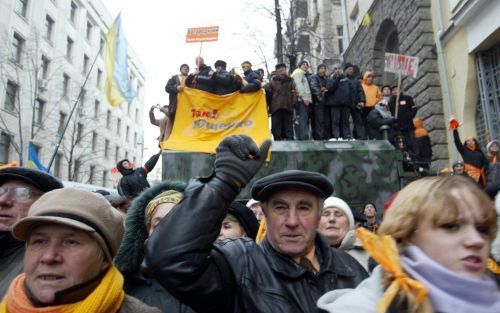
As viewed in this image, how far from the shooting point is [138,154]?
47844 mm

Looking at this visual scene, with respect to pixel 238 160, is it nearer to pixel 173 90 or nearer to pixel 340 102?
pixel 173 90

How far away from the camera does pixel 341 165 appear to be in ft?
25.2

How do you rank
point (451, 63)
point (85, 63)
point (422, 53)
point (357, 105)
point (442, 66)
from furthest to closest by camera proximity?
point (85, 63), point (422, 53), point (442, 66), point (451, 63), point (357, 105)

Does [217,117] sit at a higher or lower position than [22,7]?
lower

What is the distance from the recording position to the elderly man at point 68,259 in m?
1.71

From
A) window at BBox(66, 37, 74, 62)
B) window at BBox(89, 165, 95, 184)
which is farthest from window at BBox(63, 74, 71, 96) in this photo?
window at BBox(89, 165, 95, 184)

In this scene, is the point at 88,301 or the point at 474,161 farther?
the point at 474,161

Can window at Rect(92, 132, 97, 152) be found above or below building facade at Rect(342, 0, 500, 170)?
above

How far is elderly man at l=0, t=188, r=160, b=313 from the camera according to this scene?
1709 millimetres

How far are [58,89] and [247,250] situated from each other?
2929 centimetres

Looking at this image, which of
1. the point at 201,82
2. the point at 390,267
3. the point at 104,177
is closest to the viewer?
the point at 390,267

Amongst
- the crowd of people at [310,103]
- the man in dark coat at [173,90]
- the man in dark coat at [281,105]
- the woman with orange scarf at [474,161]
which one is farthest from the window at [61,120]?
the woman with orange scarf at [474,161]

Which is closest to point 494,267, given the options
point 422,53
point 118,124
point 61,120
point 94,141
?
point 422,53

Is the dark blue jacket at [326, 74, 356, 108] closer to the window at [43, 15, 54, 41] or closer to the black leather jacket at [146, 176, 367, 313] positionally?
the black leather jacket at [146, 176, 367, 313]
